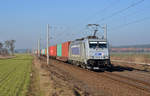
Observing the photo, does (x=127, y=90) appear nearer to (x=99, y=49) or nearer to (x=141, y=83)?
(x=141, y=83)

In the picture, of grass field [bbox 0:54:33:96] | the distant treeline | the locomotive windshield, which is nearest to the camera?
grass field [bbox 0:54:33:96]

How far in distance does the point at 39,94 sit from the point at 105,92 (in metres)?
3.62

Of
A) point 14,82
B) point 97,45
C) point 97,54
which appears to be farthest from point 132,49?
point 14,82

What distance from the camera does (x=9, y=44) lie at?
126000 millimetres

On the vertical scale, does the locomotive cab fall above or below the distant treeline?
below

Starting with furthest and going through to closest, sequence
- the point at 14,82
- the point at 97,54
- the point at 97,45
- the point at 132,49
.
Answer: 1. the point at 132,49
2. the point at 97,45
3. the point at 97,54
4. the point at 14,82

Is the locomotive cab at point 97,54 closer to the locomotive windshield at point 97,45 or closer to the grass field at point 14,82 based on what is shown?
the locomotive windshield at point 97,45

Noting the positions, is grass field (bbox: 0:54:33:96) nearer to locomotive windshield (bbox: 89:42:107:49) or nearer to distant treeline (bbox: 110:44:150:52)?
locomotive windshield (bbox: 89:42:107:49)

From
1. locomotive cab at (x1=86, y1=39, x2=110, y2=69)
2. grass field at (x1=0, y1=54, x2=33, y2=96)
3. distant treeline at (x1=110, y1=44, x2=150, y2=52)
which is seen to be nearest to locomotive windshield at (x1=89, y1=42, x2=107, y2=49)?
locomotive cab at (x1=86, y1=39, x2=110, y2=69)

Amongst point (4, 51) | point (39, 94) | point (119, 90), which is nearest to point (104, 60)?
point (119, 90)

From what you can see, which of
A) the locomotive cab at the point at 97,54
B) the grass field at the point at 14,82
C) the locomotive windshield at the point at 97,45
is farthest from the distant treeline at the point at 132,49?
the grass field at the point at 14,82

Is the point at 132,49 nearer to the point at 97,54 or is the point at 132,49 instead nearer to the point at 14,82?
the point at 97,54

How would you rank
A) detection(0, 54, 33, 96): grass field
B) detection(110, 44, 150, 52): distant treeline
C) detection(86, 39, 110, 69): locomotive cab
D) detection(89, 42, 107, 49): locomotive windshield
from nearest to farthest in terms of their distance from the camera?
detection(0, 54, 33, 96): grass field → detection(86, 39, 110, 69): locomotive cab → detection(89, 42, 107, 49): locomotive windshield → detection(110, 44, 150, 52): distant treeline

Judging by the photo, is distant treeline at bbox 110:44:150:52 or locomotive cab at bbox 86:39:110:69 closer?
locomotive cab at bbox 86:39:110:69
